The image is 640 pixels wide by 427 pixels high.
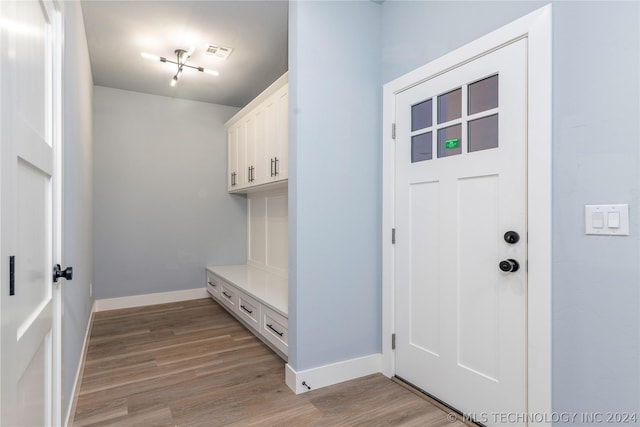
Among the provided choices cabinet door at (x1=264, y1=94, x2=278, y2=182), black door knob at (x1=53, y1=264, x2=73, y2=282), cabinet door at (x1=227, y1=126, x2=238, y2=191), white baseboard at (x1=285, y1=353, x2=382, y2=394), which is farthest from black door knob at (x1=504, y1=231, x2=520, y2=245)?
cabinet door at (x1=227, y1=126, x2=238, y2=191)

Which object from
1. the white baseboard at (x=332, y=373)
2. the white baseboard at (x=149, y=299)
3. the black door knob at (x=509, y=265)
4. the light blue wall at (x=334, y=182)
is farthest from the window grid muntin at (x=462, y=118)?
the white baseboard at (x=149, y=299)

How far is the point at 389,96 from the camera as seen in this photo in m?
2.38

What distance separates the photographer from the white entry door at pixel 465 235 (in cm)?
168

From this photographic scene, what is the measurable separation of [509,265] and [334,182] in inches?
44.8

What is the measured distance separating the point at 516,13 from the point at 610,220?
3.42ft

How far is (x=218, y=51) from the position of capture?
3244mm

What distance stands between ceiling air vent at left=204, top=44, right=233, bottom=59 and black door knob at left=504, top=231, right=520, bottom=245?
2804 mm

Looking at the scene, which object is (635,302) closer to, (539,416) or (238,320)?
(539,416)

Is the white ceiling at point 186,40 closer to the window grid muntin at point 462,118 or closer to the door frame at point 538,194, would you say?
the window grid muntin at point 462,118

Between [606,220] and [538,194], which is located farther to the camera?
[538,194]

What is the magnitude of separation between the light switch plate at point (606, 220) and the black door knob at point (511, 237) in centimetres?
28

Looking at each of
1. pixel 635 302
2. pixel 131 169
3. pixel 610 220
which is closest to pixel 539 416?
pixel 635 302

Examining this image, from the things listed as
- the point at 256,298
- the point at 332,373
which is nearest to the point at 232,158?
the point at 256,298

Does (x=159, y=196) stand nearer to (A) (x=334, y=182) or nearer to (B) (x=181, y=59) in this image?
(B) (x=181, y=59)
